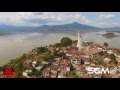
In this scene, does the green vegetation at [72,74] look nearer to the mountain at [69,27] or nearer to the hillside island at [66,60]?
the hillside island at [66,60]

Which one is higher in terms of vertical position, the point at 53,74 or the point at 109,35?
the point at 109,35

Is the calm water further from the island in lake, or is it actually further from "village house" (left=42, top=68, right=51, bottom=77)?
"village house" (left=42, top=68, right=51, bottom=77)

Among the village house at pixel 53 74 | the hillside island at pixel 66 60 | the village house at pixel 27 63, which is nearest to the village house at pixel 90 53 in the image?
the hillside island at pixel 66 60

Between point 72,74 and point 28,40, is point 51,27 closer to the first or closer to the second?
point 28,40

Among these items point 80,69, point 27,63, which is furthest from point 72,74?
point 27,63

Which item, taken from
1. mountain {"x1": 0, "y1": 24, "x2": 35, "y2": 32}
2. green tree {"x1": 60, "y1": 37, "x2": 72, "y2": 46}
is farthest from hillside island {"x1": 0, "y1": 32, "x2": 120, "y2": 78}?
mountain {"x1": 0, "y1": 24, "x2": 35, "y2": 32}
